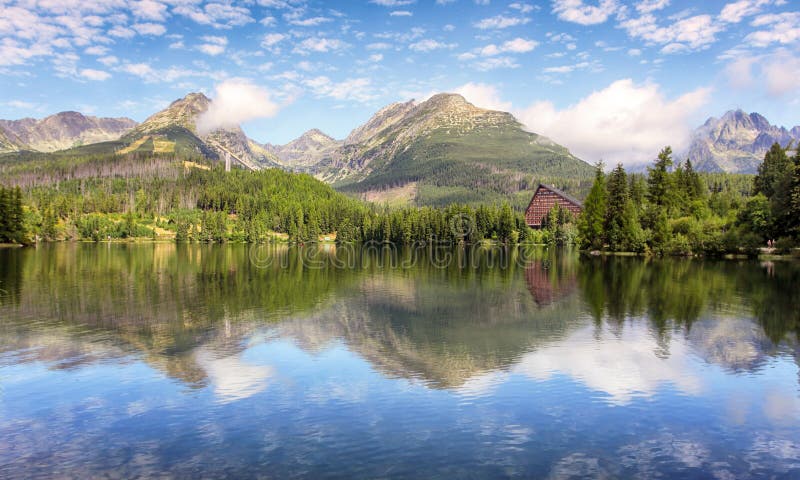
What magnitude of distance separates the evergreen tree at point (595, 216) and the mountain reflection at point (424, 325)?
54.0 metres

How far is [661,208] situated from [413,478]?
4562 inches

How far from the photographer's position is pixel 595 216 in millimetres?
125438

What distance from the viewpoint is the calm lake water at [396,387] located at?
55.1 feet

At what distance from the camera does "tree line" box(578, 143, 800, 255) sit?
98125 mm

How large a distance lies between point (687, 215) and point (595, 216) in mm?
20063

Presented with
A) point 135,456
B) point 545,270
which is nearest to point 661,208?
point 545,270

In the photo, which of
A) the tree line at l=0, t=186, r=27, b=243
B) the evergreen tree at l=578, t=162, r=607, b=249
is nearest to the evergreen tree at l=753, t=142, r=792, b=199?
the evergreen tree at l=578, t=162, r=607, b=249

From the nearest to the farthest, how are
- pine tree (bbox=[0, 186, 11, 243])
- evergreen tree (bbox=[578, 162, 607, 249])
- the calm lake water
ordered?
the calm lake water < evergreen tree (bbox=[578, 162, 607, 249]) < pine tree (bbox=[0, 186, 11, 243])

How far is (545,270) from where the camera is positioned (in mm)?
84938

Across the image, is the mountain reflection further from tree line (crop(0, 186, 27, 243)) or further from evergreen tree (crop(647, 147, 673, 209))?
tree line (crop(0, 186, 27, 243))

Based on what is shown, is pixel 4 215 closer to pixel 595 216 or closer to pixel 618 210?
pixel 595 216

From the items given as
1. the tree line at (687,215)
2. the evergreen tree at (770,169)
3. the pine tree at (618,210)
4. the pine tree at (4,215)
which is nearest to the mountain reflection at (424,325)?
the tree line at (687,215)

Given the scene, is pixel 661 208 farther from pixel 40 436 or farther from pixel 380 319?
pixel 40 436

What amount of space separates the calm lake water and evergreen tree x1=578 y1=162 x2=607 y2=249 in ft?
246
